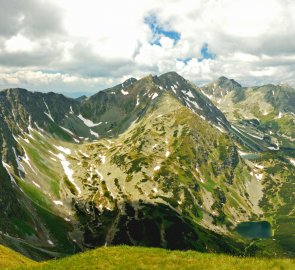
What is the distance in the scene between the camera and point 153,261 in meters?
31.0

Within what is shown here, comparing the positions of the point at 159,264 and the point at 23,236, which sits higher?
the point at 159,264

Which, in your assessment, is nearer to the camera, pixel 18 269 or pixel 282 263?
pixel 282 263

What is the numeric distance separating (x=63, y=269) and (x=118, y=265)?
4695 millimetres

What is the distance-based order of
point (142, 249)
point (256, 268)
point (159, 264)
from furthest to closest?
point (142, 249)
point (159, 264)
point (256, 268)

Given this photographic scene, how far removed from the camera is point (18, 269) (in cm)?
3027

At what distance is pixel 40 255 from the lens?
16938 cm

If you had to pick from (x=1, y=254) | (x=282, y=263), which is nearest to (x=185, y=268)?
(x=282, y=263)

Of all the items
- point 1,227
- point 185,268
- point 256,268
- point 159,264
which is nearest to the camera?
point 256,268

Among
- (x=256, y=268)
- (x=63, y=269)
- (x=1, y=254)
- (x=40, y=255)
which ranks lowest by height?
(x=40, y=255)

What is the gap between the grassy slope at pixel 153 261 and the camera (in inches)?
1080

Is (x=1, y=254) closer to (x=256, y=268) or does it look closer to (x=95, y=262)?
(x=95, y=262)

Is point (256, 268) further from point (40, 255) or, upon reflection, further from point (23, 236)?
point (23, 236)

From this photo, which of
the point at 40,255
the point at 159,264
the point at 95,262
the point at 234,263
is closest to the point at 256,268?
the point at 234,263

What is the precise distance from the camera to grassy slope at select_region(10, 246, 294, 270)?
27422 mm
